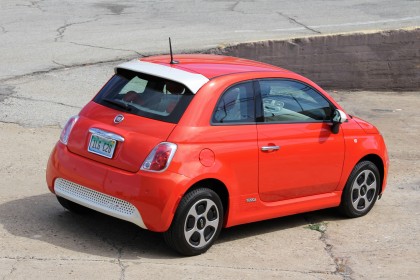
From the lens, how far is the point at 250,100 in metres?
7.77

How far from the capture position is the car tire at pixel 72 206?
26.1 feet

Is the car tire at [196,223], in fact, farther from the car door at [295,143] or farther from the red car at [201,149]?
the car door at [295,143]

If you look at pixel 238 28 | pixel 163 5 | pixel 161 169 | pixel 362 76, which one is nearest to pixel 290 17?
pixel 238 28

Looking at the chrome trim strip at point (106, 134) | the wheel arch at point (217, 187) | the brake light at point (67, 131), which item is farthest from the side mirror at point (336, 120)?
the brake light at point (67, 131)

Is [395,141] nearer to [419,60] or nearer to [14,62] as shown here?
[419,60]

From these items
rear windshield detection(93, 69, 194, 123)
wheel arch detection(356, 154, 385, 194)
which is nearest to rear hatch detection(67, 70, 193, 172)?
rear windshield detection(93, 69, 194, 123)

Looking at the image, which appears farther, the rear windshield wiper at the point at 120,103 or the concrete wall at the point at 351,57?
the concrete wall at the point at 351,57

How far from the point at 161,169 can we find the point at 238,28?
10.6m

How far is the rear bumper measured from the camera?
6.97 m

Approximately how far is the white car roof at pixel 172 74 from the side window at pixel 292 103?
0.70 meters

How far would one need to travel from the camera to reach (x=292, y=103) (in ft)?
26.7

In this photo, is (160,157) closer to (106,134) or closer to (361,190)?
(106,134)

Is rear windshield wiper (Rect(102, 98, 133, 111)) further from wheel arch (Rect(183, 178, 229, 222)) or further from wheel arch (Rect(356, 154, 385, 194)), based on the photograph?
wheel arch (Rect(356, 154, 385, 194))

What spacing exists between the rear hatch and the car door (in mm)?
886
